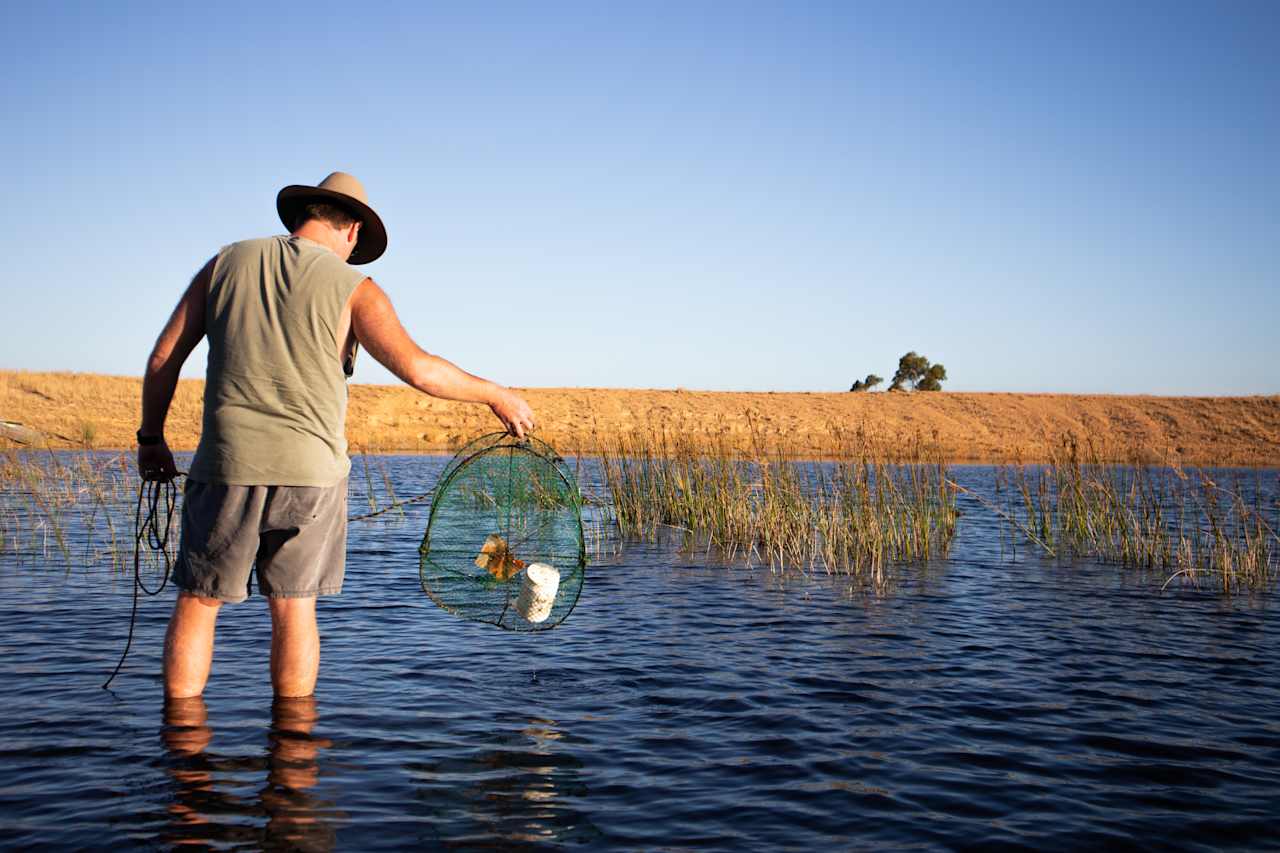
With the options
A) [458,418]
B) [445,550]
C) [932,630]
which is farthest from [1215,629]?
[458,418]

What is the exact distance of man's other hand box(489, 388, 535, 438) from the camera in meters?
4.12

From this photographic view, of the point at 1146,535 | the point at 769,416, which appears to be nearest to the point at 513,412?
the point at 1146,535

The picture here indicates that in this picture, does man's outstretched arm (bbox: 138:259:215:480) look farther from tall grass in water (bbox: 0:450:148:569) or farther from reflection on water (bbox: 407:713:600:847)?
tall grass in water (bbox: 0:450:148:569)

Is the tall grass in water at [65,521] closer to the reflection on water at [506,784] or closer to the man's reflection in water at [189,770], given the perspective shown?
the man's reflection in water at [189,770]

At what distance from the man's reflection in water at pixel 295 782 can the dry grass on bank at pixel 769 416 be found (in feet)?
87.0

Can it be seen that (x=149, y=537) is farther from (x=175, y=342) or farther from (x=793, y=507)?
(x=793, y=507)

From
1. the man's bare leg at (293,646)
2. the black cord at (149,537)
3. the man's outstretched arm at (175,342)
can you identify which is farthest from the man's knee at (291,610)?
the man's outstretched arm at (175,342)

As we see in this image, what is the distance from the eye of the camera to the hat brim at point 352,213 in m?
4.07

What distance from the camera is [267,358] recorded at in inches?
150

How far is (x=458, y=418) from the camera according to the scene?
40344mm

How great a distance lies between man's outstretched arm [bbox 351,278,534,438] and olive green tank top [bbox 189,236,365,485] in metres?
0.09

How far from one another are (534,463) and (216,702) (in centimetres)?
198

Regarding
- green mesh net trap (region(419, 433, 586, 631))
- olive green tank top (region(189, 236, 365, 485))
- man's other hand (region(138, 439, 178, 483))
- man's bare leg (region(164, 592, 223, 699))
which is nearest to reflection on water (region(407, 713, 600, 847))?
green mesh net trap (region(419, 433, 586, 631))

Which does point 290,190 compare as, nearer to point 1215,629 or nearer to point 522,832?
point 522,832
